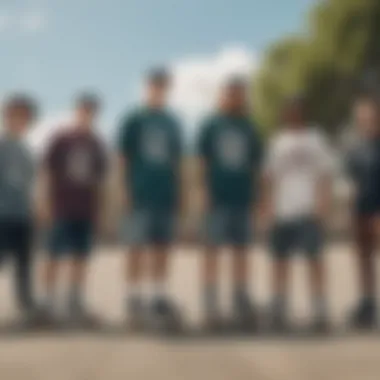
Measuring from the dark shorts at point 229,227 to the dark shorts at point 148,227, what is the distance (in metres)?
0.22

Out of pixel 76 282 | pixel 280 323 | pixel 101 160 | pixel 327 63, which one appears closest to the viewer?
pixel 280 323

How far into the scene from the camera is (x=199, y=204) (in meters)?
5.49

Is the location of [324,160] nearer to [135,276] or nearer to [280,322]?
[280,322]

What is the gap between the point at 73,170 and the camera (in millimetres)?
5289

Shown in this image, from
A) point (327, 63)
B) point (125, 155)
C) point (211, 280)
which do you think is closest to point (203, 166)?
point (125, 155)

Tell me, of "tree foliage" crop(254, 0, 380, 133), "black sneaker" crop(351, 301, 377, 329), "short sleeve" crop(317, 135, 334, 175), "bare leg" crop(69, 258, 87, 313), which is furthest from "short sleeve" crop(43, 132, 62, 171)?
"tree foliage" crop(254, 0, 380, 133)

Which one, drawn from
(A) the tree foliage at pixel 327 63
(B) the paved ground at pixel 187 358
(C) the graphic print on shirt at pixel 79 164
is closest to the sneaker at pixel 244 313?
(B) the paved ground at pixel 187 358

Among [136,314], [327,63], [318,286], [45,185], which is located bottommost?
[136,314]

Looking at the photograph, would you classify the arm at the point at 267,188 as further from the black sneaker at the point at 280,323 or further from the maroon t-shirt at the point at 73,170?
the maroon t-shirt at the point at 73,170

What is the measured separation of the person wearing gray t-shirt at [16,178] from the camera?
5262mm

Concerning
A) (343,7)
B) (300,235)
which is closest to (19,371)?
(300,235)

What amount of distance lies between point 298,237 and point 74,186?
131 centimetres

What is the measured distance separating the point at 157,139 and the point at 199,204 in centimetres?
49

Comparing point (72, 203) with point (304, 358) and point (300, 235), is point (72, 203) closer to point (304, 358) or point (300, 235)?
point (300, 235)
